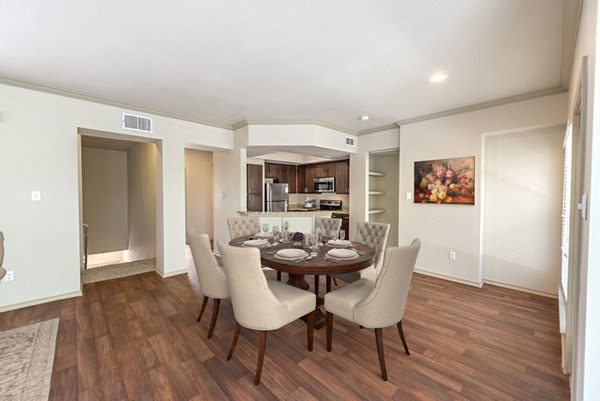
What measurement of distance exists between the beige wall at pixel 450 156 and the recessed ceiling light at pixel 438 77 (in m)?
1.26

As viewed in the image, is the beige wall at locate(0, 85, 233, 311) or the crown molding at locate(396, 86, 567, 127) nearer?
the beige wall at locate(0, 85, 233, 311)

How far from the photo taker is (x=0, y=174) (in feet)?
9.41

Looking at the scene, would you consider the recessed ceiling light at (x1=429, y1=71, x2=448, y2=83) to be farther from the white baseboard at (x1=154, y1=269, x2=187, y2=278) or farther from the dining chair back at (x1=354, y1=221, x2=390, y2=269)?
the white baseboard at (x1=154, y1=269, x2=187, y2=278)

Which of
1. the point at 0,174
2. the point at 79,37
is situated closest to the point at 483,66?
the point at 79,37

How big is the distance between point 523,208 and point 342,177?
3.54 m

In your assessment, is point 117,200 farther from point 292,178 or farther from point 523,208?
point 523,208

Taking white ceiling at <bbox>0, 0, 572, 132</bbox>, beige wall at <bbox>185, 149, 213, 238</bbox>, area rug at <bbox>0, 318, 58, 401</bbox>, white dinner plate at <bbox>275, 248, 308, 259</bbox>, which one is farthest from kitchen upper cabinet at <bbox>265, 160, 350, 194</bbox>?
area rug at <bbox>0, 318, 58, 401</bbox>

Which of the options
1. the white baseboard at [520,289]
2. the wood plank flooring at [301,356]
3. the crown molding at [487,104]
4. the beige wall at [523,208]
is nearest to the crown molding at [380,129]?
the crown molding at [487,104]

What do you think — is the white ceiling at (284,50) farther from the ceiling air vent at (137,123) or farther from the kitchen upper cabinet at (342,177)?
the kitchen upper cabinet at (342,177)

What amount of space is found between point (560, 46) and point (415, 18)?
1433 millimetres

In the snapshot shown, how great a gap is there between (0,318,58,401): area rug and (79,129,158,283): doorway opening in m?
3.20

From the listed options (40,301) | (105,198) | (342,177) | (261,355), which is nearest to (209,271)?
(261,355)

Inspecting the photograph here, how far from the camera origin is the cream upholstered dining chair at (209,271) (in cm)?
236

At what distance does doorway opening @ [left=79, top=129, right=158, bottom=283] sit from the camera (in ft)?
18.9
